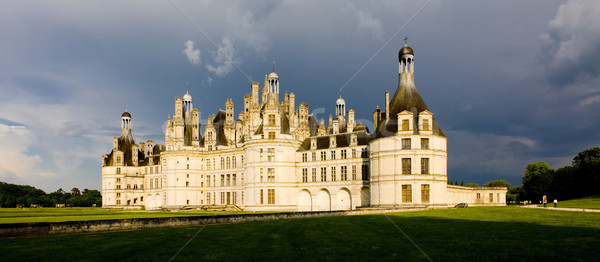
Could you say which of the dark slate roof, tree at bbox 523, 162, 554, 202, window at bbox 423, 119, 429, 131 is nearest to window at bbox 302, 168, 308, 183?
the dark slate roof

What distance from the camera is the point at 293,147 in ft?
226

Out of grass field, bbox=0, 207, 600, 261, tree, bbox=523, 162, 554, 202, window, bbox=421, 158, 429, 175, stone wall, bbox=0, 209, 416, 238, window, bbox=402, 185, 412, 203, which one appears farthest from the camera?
tree, bbox=523, 162, 554, 202

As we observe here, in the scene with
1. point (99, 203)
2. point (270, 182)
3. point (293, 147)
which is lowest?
point (99, 203)

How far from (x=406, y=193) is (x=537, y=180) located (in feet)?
153

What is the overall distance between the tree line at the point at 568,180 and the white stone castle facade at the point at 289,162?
2382 cm

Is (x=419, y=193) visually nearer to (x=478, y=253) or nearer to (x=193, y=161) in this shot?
(x=478, y=253)

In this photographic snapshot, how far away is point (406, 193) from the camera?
52469 mm

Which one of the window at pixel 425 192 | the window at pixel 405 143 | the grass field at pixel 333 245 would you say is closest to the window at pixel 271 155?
the window at pixel 405 143

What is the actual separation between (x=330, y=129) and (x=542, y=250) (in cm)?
7266

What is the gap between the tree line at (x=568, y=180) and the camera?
7575 cm

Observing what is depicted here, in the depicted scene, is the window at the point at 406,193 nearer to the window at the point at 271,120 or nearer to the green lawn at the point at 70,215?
the green lawn at the point at 70,215

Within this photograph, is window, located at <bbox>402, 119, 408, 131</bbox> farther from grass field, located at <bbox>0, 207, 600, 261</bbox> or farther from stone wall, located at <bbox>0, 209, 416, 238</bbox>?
grass field, located at <bbox>0, 207, 600, 261</bbox>

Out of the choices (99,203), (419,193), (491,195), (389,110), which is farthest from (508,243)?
(99,203)

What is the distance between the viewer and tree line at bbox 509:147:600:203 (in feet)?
249
